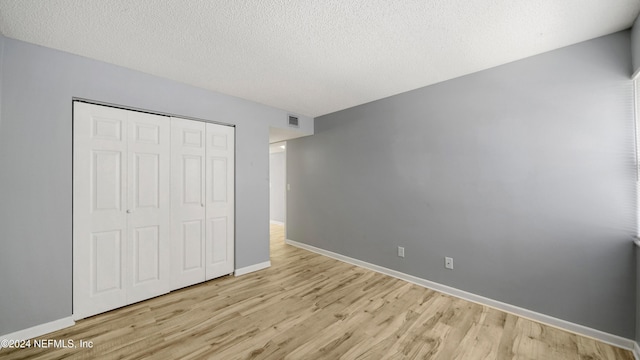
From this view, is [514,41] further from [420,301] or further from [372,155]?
[420,301]

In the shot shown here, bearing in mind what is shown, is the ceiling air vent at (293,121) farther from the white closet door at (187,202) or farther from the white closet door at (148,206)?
the white closet door at (148,206)

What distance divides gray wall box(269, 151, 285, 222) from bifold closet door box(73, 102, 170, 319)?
4268mm

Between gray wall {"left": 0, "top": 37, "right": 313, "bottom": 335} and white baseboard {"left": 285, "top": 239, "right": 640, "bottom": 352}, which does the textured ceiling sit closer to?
gray wall {"left": 0, "top": 37, "right": 313, "bottom": 335}

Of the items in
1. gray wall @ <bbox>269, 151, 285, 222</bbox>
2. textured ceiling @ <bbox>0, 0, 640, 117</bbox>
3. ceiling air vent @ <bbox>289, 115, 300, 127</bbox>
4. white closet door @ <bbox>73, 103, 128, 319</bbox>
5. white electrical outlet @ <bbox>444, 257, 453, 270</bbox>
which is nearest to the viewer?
textured ceiling @ <bbox>0, 0, 640, 117</bbox>

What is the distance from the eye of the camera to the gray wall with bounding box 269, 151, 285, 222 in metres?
6.94

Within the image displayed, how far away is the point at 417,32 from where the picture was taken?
6.12 feet

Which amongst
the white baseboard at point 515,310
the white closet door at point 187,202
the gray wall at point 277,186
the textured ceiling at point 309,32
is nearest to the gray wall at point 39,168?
the textured ceiling at point 309,32

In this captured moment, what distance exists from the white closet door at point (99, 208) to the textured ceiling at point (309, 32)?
676mm

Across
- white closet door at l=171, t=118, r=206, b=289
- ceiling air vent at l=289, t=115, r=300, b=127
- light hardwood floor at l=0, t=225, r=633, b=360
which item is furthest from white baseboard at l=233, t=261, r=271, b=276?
ceiling air vent at l=289, t=115, r=300, b=127

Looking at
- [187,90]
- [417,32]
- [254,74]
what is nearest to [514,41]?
[417,32]

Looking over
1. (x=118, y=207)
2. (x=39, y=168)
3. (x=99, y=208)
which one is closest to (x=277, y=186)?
(x=118, y=207)

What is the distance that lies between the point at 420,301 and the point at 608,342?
143cm

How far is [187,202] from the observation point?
2879mm

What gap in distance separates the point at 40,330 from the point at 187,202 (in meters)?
1.57
